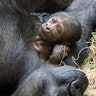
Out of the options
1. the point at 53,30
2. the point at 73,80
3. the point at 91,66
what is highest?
the point at 53,30

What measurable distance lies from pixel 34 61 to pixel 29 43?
133 mm

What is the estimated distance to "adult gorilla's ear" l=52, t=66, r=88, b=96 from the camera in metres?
1.72

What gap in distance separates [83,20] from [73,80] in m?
0.72

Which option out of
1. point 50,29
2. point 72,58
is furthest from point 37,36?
point 72,58

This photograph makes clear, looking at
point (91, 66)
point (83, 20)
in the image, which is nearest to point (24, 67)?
point (91, 66)

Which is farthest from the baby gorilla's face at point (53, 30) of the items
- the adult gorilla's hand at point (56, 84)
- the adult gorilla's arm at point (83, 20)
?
the adult gorilla's hand at point (56, 84)

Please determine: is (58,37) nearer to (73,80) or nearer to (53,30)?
(53,30)

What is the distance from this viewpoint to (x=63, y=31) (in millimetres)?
2117

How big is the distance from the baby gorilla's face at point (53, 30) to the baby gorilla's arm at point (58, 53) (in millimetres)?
48

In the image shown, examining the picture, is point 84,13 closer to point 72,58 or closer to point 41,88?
point 72,58

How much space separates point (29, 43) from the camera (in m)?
2.04

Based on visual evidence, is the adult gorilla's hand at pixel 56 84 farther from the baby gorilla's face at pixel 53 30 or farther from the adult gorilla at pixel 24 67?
the baby gorilla's face at pixel 53 30

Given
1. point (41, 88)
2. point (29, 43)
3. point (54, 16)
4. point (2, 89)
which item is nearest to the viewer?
point (41, 88)

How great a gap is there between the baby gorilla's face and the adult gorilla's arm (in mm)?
134
